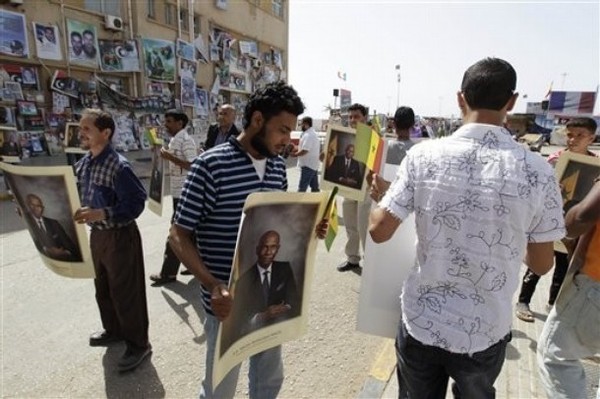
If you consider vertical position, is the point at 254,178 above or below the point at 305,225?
above

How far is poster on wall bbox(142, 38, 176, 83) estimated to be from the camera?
17250 millimetres

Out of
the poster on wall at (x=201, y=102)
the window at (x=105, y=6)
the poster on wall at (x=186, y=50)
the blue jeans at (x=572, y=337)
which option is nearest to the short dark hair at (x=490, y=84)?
the blue jeans at (x=572, y=337)

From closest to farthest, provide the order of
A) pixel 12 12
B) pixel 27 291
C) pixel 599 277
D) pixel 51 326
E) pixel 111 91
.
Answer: pixel 599 277 → pixel 51 326 → pixel 27 291 → pixel 12 12 → pixel 111 91

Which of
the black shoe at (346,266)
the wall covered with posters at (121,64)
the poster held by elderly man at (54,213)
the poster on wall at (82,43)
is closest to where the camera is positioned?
the poster held by elderly man at (54,213)

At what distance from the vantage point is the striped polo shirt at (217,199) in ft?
5.40

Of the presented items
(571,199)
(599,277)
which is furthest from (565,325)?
Answer: (571,199)

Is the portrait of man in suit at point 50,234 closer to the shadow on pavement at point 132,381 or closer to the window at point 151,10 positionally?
the shadow on pavement at point 132,381

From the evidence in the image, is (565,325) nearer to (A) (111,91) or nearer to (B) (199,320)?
(B) (199,320)

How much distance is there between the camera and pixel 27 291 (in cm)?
418

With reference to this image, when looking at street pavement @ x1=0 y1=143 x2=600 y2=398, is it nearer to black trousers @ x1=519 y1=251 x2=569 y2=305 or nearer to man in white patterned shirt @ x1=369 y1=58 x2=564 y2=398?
black trousers @ x1=519 y1=251 x2=569 y2=305

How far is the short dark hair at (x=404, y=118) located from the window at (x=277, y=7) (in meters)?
26.1

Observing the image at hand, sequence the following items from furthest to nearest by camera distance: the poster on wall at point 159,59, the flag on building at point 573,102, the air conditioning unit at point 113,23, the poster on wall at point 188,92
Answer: the flag on building at point 573,102 < the poster on wall at point 188,92 < the poster on wall at point 159,59 < the air conditioning unit at point 113,23

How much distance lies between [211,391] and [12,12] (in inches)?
589

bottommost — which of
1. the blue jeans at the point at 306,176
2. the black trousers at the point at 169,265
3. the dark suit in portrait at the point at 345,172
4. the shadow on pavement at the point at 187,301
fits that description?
the shadow on pavement at the point at 187,301
